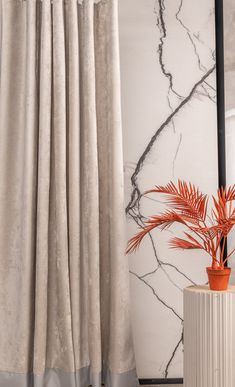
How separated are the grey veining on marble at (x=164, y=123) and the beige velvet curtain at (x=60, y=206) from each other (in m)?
0.15

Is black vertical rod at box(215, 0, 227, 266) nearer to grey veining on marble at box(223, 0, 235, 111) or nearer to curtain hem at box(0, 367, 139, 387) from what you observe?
grey veining on marble at box(223, 0, 235, 111)

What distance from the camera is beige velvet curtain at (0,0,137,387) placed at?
5.15 ft

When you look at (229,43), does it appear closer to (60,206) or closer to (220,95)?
(220,95)

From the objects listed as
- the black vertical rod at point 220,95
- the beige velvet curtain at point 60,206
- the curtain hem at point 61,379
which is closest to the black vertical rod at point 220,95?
the black vertical rod at point 220,95

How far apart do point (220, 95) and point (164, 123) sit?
0.86ft

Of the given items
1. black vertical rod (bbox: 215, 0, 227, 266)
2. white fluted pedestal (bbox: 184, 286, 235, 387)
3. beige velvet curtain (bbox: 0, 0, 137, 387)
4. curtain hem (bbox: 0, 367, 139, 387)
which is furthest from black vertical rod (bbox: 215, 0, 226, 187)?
curtain hem (bbox: 0, 367, 139, 387)

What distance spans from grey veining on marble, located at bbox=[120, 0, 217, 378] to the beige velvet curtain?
15cm

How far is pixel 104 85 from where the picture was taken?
1.70m

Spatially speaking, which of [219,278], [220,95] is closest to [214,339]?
[219,278]

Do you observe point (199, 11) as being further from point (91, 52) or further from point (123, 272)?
point (123, 272)

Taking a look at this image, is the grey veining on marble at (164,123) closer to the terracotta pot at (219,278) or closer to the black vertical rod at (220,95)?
the black vertical rod at (220,95)

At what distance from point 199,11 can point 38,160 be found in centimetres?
93

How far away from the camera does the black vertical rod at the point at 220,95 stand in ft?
5.82

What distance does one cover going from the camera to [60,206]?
5.19 ft
